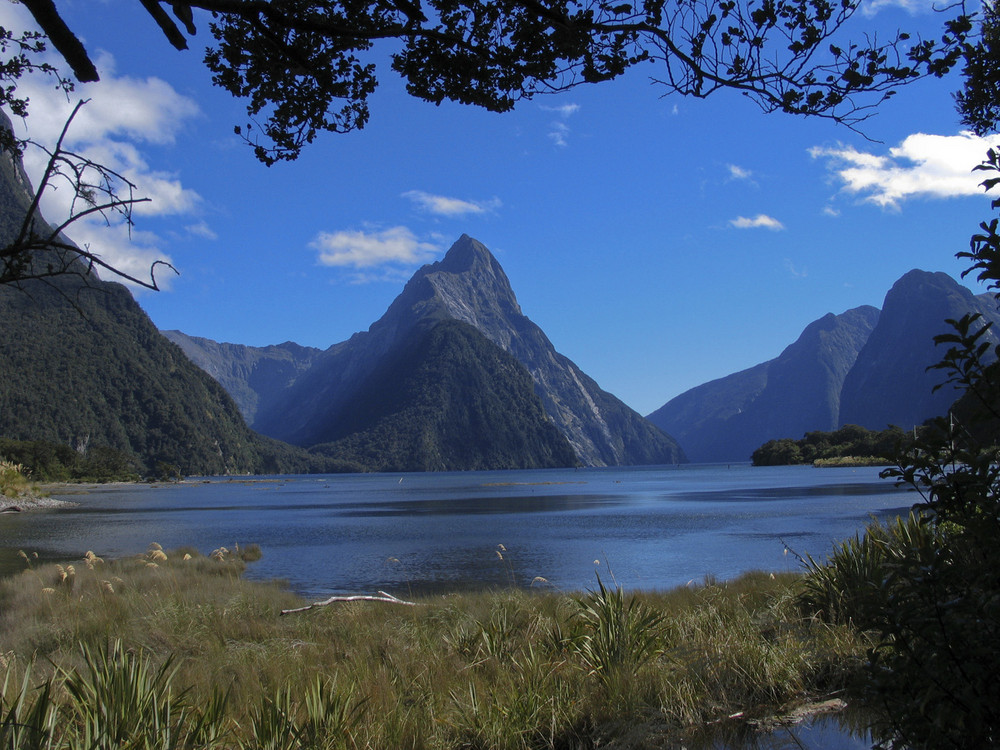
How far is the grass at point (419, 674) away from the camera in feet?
13.7

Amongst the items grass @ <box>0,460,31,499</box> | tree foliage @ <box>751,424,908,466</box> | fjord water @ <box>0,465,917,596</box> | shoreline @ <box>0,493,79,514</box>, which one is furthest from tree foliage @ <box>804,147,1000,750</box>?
tree foliage @ <box>751,424,908,466</box>

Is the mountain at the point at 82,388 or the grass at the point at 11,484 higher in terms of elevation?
the mountain at the point at 82,388

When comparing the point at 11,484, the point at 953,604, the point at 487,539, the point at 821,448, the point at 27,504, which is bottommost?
the point at 487,539

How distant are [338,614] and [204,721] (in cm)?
646

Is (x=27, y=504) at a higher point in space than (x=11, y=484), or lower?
lower

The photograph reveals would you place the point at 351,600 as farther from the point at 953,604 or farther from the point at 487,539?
the point at 487,539

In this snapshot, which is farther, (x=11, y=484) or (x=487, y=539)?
(x=11, y=484)

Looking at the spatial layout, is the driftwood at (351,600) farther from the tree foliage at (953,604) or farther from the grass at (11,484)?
the grass at (11,484)

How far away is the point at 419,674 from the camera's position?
20.6 feet

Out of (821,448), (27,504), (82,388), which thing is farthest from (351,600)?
(82,388)

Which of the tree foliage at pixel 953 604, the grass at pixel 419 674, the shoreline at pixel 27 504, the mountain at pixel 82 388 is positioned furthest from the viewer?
the mountain at pixel 82 388

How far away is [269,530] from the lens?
38.5 metres

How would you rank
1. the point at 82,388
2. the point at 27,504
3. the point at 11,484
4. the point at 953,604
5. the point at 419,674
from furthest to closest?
the point at 82,388 < the point at 11,484 < the point at 27,504 < the point at 419,674 < the point at 953,604

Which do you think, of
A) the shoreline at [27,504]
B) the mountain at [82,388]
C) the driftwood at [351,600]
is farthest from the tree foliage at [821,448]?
the mountain at [82,388]
